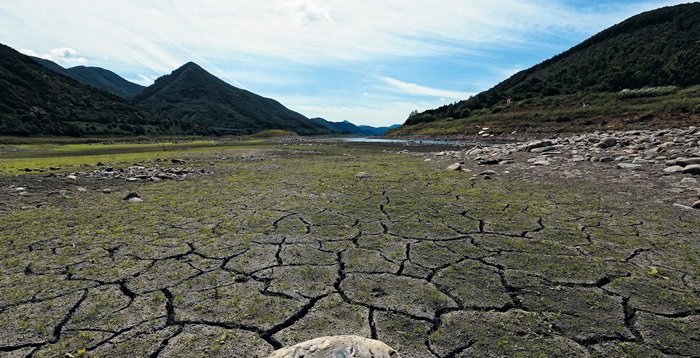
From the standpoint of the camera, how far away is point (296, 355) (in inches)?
82.4

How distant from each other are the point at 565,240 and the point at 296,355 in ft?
14.0

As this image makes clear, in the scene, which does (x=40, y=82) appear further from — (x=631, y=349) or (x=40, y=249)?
(x=631, y=349)

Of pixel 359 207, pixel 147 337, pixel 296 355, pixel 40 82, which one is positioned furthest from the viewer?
pixel 40 82

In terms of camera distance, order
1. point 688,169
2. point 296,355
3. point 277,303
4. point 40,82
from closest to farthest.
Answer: point 296,355 < point 277,303 < point 688,169 < point 40,82

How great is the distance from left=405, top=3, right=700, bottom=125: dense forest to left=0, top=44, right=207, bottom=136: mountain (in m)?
73.1

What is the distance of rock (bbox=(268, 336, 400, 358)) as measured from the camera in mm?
2039

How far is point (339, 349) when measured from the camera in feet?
6.78

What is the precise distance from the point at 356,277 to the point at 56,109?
92.7m

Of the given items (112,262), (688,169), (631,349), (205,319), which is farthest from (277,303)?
(688,169)

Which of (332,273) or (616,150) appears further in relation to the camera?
(616,150)

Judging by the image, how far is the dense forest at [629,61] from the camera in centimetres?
4800

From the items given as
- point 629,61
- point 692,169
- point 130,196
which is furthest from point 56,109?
point 629,61

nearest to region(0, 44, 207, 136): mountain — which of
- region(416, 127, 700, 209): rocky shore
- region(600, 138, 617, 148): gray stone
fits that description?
region(416, 127, 700, 209): rocky shore

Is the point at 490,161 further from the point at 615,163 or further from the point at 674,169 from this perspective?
the point at 674,169
